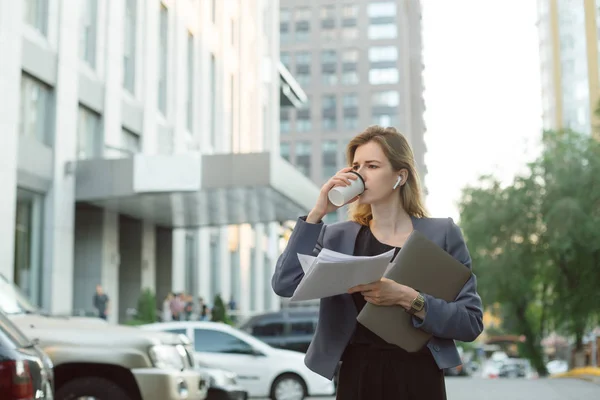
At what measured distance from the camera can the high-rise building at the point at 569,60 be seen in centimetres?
8919

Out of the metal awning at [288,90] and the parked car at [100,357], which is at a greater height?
the metal awning at [288,90]

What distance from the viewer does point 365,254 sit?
3.38 m

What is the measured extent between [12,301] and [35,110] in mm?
15053

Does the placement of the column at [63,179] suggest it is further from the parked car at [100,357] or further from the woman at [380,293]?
the woman at [380,293]

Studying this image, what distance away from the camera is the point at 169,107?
111 feet

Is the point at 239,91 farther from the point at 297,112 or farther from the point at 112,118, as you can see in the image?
the point at 297,112

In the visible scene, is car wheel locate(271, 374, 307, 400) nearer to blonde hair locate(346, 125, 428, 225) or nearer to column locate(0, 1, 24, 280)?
column locate(0, 1, 24, 280)

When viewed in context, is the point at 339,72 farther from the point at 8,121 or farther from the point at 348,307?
the point at 348,307

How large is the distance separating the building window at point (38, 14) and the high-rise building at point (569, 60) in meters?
68.2

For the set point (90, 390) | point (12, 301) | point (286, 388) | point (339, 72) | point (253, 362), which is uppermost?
point (339, 72)

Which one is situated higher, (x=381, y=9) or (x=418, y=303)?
(x=381, y=9)

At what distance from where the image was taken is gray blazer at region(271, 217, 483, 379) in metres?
3.18

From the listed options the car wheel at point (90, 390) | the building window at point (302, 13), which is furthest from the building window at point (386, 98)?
the car wheel at point (90, 390)

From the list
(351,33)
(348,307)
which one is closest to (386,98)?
(351,33)
